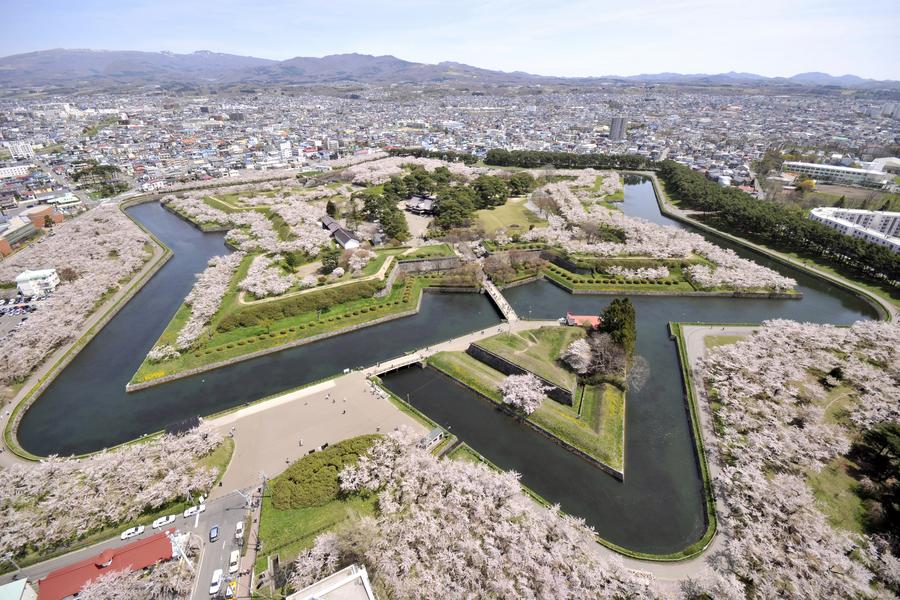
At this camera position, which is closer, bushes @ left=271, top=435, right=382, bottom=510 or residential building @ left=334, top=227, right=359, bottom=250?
bushes @ left=271, top=435, right=382, bottom=510

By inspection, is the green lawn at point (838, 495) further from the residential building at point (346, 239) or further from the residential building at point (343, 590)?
the residential building at point (346, 239)

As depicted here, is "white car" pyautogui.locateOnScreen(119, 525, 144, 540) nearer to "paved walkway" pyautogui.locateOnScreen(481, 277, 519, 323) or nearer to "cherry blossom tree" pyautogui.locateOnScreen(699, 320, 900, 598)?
A: "cherry blossom tree" pyautogui.locateOnScreen(699, 320, 900, 598)

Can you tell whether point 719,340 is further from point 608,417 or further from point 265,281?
point 265,281

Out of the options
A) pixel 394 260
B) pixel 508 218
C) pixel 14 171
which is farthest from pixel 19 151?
pixel 508 218

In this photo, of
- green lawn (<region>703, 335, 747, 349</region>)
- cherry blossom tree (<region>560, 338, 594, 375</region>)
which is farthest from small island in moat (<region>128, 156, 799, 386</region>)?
green lawn (<region>703, 335, 747, 349</region>)

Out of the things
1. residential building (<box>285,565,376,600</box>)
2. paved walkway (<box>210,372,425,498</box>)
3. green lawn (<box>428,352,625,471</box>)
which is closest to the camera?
residential building (<box>285,565,376,600</box>)

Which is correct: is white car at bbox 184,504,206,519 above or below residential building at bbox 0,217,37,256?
below

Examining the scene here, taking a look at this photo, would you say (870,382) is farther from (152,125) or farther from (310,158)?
(152,125)
